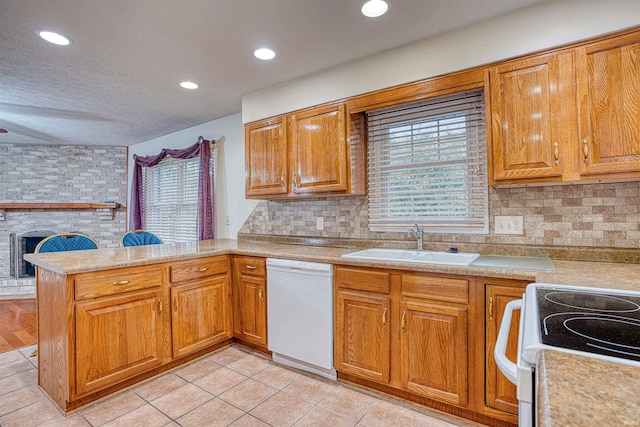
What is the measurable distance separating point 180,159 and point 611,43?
436 centimetres

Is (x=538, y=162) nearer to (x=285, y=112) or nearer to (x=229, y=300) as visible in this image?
(x=285, y=112)

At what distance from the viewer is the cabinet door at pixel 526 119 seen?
1798 mm

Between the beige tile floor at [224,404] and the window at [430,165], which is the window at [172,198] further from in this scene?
the window at [430,165]

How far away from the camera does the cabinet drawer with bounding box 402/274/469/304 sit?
1795 millimetres

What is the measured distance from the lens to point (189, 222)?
14.3 feet

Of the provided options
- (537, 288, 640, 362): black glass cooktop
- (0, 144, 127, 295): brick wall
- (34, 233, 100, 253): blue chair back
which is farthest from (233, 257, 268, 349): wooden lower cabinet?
(0, 144, 127, 295): brick wall

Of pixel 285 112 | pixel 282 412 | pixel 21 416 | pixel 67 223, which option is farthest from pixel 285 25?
pixel 67 223

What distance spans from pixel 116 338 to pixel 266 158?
180cm

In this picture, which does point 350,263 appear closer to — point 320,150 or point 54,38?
point 320,150

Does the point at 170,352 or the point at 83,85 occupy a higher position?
the point at 83,85

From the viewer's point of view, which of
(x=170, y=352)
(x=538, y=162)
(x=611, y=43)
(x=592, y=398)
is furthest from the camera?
(x=170, y=352)

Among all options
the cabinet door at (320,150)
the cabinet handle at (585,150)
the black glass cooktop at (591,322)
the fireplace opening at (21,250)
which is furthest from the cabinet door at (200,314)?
the fireplace opening at (21,250)

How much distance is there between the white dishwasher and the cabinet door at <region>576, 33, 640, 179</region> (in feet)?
5.38

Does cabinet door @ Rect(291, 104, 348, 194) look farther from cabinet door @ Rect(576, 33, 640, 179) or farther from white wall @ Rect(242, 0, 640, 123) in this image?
cabinet door @ Rect(576, 33, 640, 179)
